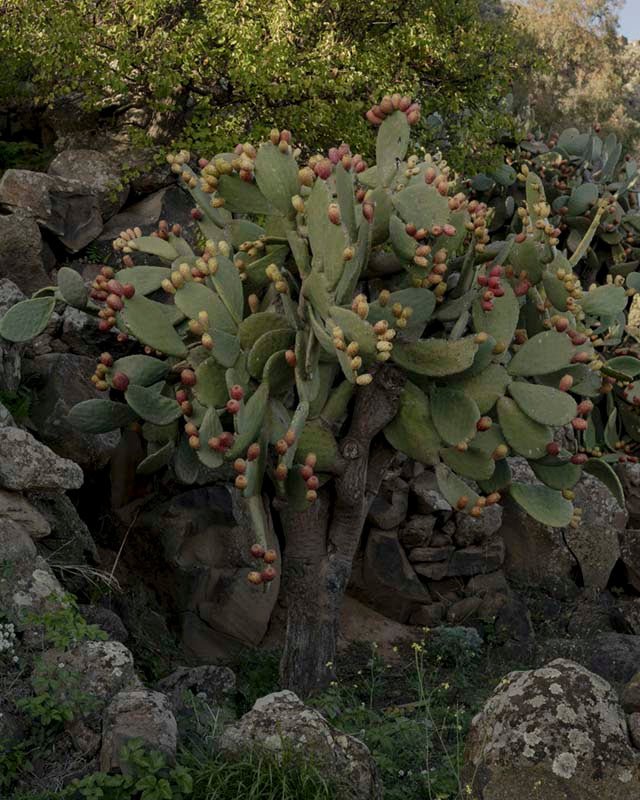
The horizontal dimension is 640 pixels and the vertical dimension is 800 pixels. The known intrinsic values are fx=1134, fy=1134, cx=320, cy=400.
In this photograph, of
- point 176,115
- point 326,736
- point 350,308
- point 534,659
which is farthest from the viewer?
point 176,115

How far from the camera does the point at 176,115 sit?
10.3 meters

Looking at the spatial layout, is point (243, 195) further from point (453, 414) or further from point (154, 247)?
point (453, 414)

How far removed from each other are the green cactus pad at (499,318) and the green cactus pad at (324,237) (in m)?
0.87

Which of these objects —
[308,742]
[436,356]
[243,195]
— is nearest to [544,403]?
[436,356]

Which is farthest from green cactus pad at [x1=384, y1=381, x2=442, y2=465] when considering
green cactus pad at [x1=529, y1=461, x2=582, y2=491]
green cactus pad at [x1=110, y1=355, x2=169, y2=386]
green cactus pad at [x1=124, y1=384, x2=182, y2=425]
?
green cactus pad at [x1=110, y1=355, x2=169, y2=386]

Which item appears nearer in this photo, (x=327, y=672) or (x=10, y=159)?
(x=327, y=672)

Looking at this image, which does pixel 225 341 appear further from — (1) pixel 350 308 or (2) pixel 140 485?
(2) pixel 140 485

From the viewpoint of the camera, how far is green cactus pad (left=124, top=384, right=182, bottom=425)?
5.67m

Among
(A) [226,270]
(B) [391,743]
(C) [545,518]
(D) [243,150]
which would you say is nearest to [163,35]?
(D) [243,150]

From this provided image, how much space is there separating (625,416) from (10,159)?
6.08 metres

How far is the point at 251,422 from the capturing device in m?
5.35

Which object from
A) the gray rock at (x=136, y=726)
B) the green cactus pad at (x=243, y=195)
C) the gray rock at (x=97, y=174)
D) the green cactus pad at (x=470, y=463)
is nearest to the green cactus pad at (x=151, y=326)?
the green cactus pad at (x=243, y=195)

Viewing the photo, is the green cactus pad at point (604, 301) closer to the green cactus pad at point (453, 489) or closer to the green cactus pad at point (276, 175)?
the green cactus pad at point (453, 489)

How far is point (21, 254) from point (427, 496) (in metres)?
3.61
